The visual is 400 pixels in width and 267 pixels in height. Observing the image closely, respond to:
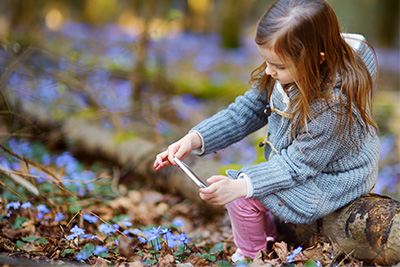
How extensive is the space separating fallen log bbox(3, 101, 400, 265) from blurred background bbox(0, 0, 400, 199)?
78 millimetres

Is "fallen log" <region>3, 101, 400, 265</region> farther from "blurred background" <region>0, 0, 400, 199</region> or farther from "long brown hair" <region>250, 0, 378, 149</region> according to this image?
"long brown hair" <region>250, 0, 378, 149</region>

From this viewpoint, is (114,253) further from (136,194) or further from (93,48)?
(93,48)

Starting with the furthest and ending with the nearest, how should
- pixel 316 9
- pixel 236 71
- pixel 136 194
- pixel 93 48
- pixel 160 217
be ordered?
pixel 93 48, pixel 236 71, pixel 136 194, pixel 160 217, pixel 316 9

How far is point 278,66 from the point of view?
6.26ft

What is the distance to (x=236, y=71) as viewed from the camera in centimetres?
962

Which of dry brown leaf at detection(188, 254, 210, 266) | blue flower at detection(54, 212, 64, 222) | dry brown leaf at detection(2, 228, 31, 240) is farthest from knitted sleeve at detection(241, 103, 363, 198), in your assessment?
dry brown leaf at detection(2, 228, 31, 240)

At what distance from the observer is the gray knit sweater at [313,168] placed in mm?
1951

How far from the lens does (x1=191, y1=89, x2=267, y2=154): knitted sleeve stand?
2320mm

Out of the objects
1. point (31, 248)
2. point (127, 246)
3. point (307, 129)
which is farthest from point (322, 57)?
point (31, 248)

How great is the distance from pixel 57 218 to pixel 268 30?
5.31ft

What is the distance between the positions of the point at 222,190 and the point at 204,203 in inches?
53.2

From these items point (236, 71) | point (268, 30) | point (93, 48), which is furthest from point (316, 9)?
point (93, 48)

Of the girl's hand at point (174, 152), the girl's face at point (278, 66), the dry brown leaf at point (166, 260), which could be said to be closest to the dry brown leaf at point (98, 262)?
the dry brown leaf at point (166, 260)

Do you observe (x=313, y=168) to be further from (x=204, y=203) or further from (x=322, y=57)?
(x=204, y=203)
